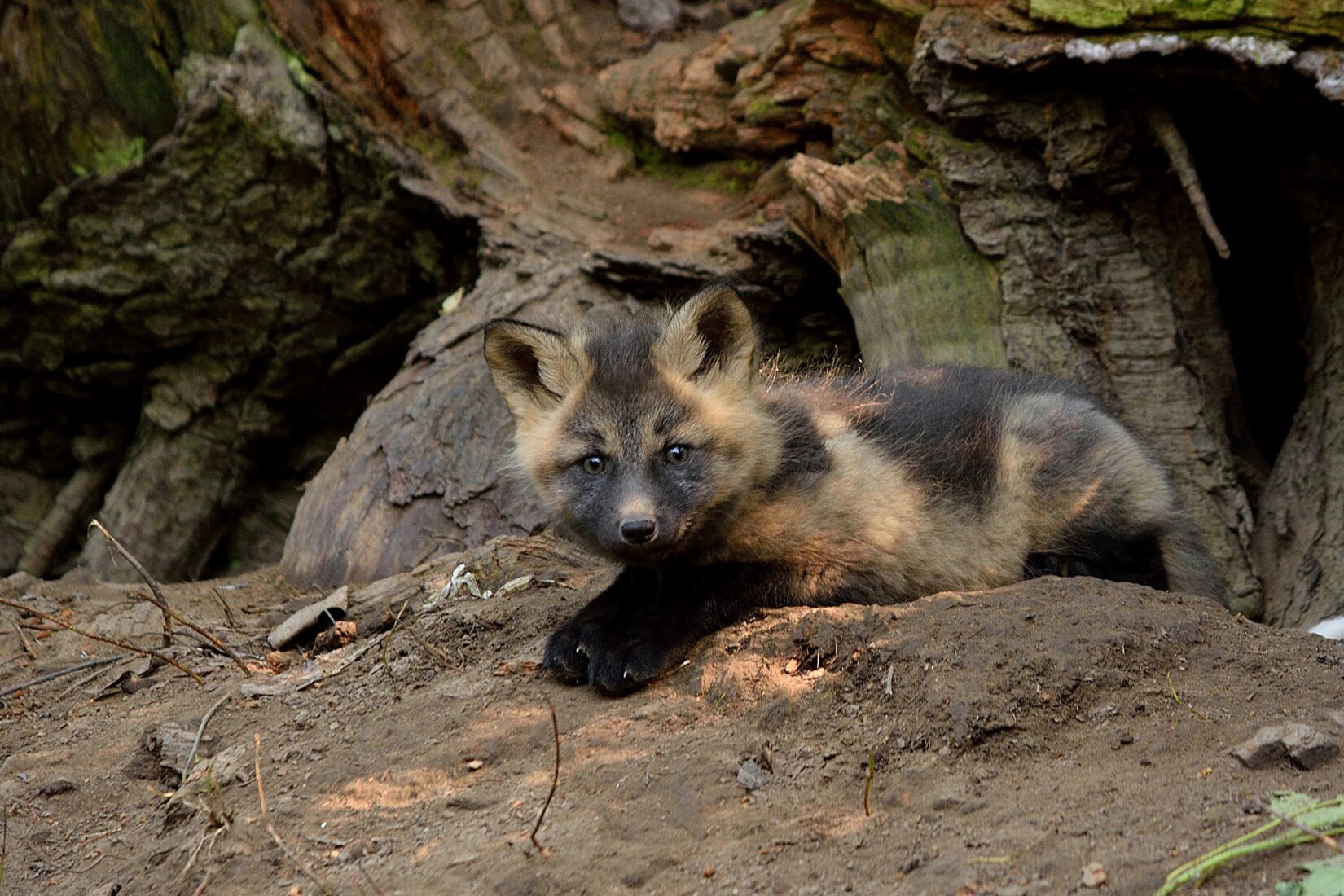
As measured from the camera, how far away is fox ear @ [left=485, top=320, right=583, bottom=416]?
14.4ft

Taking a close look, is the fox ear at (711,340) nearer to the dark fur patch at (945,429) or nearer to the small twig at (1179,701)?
the dark fur patch at (945,429)

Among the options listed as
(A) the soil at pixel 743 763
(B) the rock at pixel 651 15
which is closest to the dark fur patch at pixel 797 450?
(A) the soil at pixel 743 763

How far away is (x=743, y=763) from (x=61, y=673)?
3142 mm

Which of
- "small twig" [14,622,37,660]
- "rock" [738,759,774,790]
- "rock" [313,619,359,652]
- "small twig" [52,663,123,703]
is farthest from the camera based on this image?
"small twig" [14,622,37,660]

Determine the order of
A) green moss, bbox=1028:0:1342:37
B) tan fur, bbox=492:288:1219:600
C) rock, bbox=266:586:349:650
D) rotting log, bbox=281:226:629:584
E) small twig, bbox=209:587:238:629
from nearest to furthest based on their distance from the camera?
tan fur, bbox=492:288:1219:600 → green moss, bbox=1028:0:1342:37 → rock, bbox=266:586:349:650 → small twig, bbox=209:587:238:629 → rotting log, bbox=281:226:629:584

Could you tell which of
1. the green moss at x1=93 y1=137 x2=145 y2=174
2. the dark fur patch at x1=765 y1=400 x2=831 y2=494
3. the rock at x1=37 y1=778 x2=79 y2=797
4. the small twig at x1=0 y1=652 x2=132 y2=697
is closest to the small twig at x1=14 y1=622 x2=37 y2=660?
the small twig at x1=0 y1=652 x2=132 y2=697

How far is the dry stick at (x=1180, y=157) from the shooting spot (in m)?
5.11

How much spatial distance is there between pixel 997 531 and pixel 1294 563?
195 cm

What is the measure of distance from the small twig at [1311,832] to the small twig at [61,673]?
14.6ft

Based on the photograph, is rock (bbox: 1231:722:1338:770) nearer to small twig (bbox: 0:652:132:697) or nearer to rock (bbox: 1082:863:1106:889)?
rock (bbox: 1082:863:1106:889)

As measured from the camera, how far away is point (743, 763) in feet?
10.8

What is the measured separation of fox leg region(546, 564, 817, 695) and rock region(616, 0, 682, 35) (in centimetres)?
515

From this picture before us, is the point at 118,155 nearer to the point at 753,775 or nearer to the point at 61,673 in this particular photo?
the point at 61,673

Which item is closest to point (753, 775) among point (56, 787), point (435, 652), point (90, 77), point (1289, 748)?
point (1289, 748)
